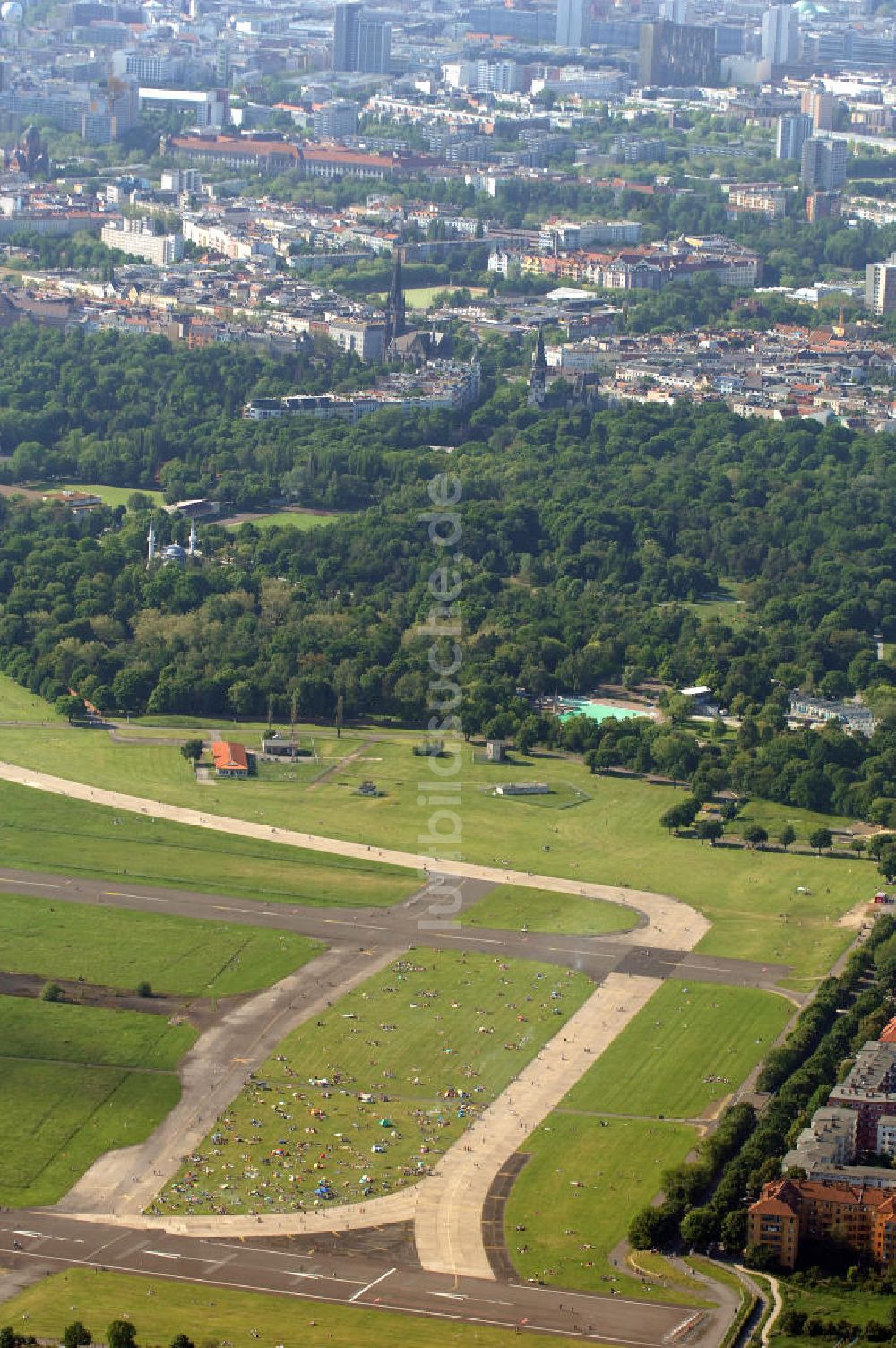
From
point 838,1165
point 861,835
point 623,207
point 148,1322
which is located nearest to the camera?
point 148,1322

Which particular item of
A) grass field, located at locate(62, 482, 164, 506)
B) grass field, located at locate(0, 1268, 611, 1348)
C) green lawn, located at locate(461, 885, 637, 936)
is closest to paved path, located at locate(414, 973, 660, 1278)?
grass field, located at locate(0, 1268, 611, 1348)

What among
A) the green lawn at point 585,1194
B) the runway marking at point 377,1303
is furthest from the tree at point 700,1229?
the runway marking at point 377,1303

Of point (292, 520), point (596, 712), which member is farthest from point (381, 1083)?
point (292, 520)

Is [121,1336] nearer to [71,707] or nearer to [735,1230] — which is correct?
[735,1230]

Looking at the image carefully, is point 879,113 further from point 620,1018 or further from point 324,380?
point 620,1018

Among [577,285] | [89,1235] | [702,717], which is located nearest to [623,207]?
[577,285]

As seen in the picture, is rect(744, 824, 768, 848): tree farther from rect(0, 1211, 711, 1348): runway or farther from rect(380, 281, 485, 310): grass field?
rect(380, 281, 485, 310): grass field

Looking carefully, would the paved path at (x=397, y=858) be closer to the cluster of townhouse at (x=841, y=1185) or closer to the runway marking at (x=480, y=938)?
the runway marking at (x=480, y=938)
